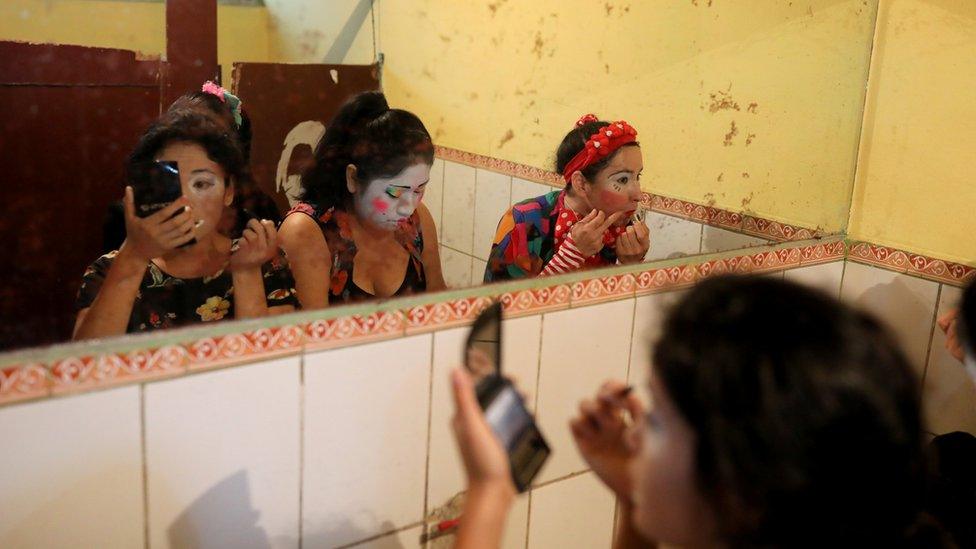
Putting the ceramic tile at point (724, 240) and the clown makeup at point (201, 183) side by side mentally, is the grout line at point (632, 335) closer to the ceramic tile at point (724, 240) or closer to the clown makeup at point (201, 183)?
the ceramic tile at point (724, 240)

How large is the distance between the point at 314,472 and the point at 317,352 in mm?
156

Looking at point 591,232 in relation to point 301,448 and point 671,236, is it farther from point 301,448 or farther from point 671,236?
point 301,448

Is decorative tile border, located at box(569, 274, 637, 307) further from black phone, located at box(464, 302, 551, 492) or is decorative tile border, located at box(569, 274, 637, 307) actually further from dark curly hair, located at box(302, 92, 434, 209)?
black phone, located at box(464, 302, 551, 492)

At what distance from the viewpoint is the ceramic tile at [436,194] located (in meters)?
1.45

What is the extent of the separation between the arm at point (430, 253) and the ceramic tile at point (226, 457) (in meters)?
0.30

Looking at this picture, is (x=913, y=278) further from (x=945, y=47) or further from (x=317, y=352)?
(x=317, y=352)

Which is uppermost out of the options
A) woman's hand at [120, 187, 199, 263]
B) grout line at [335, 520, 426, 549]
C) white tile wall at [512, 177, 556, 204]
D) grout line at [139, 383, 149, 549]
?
white tile wall at [512, 177, 556, 204]

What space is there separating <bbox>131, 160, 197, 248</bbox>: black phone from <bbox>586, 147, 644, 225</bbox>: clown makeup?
0.76 m

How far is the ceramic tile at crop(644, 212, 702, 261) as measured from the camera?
1.52 metres

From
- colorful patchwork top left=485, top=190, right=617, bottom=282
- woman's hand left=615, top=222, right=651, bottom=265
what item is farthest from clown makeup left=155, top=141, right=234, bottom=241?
woman's hand left=615, top=222, right=651, bottom=265

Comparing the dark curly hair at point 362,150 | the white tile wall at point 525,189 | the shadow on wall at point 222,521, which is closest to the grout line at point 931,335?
the white tile wall at point 525,189

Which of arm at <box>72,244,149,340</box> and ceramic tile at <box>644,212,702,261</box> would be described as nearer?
arm at <box>72,244,149,340</box>

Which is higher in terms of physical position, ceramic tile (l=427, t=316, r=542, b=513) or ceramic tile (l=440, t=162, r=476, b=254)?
ceramic tile (l=440, t=162, r=476, b=254)

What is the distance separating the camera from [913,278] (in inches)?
63.0
